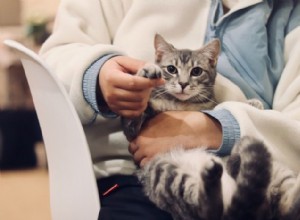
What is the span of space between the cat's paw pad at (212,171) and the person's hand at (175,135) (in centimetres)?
16

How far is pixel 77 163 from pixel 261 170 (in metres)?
0.28

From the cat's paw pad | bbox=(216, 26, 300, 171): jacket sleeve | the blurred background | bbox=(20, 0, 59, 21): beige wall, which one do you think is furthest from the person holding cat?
bbox=(20, 0, 59, 21): beige wall

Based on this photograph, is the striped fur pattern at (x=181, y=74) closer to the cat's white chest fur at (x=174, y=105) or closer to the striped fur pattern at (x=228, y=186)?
the cat's white chest fur at (x=174, y=105)

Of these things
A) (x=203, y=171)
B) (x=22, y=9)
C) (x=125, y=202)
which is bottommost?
(x=22, y=9)

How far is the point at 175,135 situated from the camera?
2.82 ft

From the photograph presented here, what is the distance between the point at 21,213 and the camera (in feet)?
6.20

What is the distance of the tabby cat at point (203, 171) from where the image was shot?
2.21 ft

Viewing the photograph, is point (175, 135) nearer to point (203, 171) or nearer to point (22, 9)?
point (203, 171)

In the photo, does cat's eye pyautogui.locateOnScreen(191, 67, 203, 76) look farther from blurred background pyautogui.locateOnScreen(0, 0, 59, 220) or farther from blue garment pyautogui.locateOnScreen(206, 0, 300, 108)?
blurred background pyautogui.locateOnScreen(0, 0, 59, 220)

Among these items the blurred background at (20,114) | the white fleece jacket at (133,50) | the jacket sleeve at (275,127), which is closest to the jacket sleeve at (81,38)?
the white fleece jacket at (133,50)

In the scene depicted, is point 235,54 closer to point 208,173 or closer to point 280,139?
point 280,139

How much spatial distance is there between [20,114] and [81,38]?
1.40 m

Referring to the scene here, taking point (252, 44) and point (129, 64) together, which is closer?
point (129, 64)

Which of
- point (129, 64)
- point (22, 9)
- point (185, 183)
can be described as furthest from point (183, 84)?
point (22, 9)
